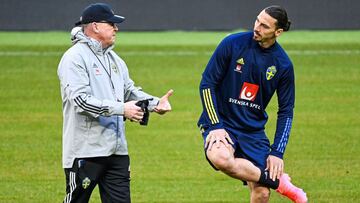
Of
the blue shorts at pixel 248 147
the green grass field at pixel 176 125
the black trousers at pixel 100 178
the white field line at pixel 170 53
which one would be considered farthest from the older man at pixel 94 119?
the white field line at pixel 170 53

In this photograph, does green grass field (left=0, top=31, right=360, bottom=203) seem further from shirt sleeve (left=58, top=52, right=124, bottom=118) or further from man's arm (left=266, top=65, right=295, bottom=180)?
shirt sleeve (left=58, top=52, right=124, bottom=118)

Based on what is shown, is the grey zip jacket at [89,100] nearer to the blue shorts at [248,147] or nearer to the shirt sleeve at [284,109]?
the blue shorts at [248,147]

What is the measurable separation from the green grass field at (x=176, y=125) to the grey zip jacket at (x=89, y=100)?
3.32m

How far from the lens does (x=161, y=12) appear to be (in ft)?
106

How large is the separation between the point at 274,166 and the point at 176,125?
8439 mm

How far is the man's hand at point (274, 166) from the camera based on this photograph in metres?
10.9

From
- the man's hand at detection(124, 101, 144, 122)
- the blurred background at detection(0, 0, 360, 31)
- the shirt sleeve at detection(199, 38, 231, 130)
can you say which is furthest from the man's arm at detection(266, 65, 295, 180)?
the blurred background at detection(0, 0, 360, 31)

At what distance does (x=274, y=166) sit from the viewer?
1089 centimetres

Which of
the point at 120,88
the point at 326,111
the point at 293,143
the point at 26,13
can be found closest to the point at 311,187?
the point at 293,143

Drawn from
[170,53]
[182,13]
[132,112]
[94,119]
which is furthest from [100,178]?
[182,13]

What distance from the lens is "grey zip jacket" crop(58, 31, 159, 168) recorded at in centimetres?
991

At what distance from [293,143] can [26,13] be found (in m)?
16.3

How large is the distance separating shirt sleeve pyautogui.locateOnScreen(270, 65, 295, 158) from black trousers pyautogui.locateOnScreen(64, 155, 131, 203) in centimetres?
160

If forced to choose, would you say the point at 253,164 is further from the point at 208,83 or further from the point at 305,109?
the point at 305,109
